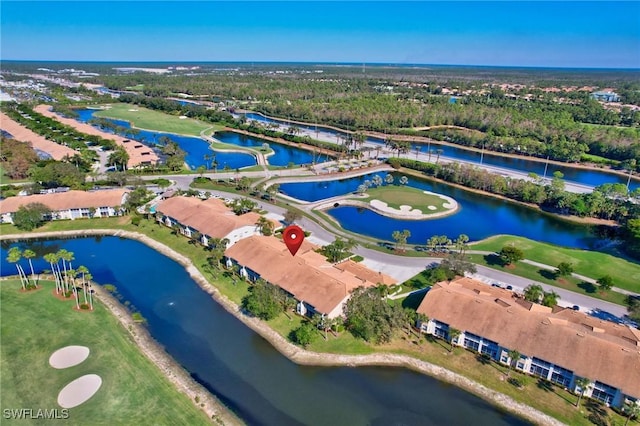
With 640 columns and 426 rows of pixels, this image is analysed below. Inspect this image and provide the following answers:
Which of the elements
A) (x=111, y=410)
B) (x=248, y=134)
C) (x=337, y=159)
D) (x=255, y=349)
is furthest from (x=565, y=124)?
(x=111, y=410)

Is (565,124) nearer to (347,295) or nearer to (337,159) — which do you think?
(337,159)

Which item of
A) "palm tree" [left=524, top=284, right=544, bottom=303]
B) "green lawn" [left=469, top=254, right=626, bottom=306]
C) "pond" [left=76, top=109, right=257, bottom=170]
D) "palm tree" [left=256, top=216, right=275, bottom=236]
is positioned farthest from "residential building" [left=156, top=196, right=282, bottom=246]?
"pond" [left=76, top=109, right=257, bottom=170]

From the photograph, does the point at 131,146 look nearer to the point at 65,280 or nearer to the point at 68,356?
the point at 65,280

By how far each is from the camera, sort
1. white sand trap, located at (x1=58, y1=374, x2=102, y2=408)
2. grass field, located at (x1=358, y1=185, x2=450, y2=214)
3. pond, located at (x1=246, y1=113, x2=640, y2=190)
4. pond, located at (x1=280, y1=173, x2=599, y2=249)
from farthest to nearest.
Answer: pond, located at (x1=246, y1=113, x2=640, y2=190) → grass field, located at (x1=358, y1=185, x2=450, y2=214) → pond, located at (x1=280, y1=173, x2=599, y2=249) → white sand trap, located at (x1=58, y1=374, x2=102, y2=408)

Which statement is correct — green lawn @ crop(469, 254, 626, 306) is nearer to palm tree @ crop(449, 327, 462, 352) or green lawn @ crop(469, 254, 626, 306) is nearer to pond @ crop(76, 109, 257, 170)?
palm tree @ crop(449, 327, 462, 352)

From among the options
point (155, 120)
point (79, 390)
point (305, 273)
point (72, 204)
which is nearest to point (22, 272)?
point (72, 204)
